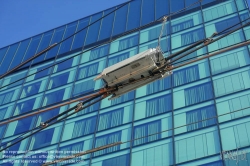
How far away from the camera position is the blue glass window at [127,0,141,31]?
3625 centimetres

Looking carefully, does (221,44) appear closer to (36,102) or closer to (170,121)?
(170,121)

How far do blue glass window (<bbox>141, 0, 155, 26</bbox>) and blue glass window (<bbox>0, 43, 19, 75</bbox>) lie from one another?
15079 millimetres

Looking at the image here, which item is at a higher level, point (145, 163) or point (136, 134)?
point (136, 134)

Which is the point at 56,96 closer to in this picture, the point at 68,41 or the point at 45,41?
the point at 68,41

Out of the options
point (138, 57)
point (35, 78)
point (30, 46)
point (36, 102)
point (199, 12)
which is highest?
point (30, 46)

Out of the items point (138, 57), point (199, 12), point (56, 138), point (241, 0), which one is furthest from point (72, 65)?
point (138, 57)

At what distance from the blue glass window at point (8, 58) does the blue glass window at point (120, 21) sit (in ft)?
40.2

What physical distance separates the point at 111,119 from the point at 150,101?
9.55 feet

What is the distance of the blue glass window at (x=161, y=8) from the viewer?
116 feet

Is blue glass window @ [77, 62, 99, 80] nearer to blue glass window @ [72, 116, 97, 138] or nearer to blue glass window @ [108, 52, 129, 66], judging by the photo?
blue glass window @ [108, 52, 129, 66]

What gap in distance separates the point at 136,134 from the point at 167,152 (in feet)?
9.53

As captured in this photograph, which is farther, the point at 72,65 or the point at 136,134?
the point at 72,65

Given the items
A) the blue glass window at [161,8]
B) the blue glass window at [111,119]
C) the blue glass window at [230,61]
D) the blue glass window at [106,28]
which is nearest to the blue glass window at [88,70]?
the blue glass window at [106,28]

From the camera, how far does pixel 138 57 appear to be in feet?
30.3
